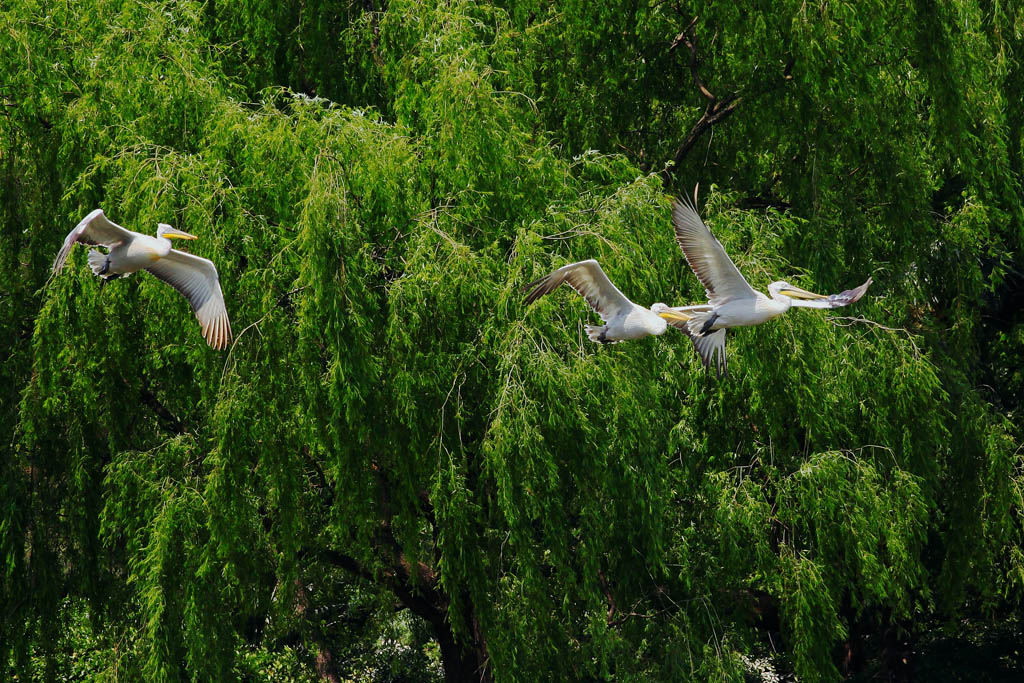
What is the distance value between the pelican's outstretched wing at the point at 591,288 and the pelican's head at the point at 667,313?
6.5 inches

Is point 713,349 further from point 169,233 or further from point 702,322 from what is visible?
point 169,233

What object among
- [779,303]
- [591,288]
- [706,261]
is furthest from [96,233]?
[779,303]

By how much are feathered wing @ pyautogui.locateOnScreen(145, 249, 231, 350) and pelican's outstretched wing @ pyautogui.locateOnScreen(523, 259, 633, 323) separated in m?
1.89

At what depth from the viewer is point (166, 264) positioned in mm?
8016

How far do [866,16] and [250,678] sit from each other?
362 inches

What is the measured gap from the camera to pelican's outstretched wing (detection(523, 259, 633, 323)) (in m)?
7.71

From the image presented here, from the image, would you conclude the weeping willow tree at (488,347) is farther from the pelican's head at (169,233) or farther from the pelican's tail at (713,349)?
the pelican's head at (169,233)

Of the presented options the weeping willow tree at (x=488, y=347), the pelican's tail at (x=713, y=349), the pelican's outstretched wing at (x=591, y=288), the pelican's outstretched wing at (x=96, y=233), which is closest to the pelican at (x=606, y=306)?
the pelican's outstretched wing at (x=591, y=288)

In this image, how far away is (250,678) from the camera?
14102mm

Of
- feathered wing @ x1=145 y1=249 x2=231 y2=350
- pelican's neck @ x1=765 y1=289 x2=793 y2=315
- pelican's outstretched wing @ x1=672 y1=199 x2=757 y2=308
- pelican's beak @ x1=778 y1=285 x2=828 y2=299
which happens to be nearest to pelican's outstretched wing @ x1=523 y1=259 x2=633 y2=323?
pelican's outstretched wing @ x1=672 y1=199 x2=757 y2=308

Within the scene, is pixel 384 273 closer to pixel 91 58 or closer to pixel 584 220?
pixel 584 220

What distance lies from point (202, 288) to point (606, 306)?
2.51m

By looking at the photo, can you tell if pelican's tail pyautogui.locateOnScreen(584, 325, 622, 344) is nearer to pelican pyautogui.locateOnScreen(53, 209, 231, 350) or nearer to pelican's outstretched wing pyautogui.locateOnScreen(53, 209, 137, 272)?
pelican pyautogui.locateOnScreen(53, 209, 231, 350)

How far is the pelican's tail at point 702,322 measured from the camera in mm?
7848
